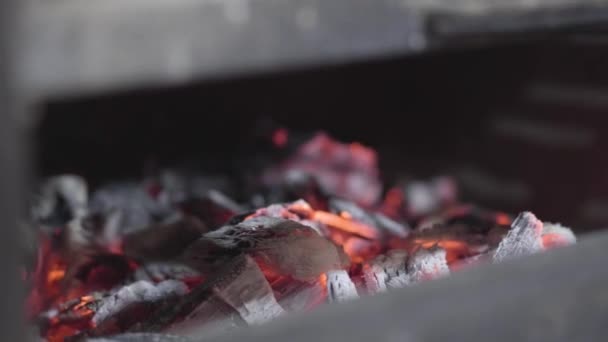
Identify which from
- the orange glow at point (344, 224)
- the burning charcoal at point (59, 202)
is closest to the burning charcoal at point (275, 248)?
the orange glow at point (344, 224)

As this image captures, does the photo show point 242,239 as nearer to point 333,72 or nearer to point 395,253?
point 395,253

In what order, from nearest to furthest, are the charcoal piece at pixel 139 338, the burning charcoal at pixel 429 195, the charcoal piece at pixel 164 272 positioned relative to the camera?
the charcoal piece at pixel 139 338 → the charcoal piece at pixel 164 272 → the burning charcoal at pixel 429 195

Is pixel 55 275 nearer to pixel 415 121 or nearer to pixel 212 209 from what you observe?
pixel 212 209

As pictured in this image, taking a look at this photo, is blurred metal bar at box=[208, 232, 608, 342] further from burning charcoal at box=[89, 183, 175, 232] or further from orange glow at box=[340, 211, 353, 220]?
burning charcoal at box=[89, 183, 175, 232]

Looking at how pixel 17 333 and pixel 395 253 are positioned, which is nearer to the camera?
pixel 17 333

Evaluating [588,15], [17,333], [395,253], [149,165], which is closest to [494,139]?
A: [588,15]

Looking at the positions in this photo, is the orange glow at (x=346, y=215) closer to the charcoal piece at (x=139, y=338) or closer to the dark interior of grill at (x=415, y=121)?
the charcoal piece at (x=139, y=338)

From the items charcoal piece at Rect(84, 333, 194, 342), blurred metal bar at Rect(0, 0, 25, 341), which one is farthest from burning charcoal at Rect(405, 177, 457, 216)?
blurred metal bar at Rect(0, 0, 25, 341)
